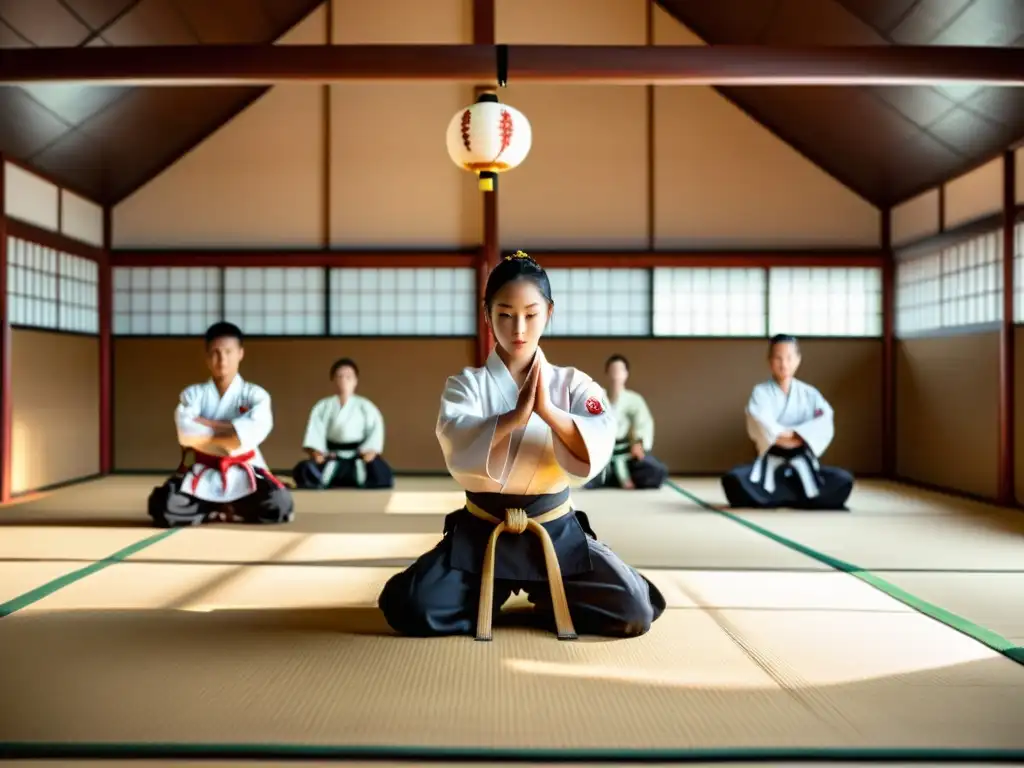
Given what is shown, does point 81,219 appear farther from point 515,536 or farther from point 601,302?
point 515,536

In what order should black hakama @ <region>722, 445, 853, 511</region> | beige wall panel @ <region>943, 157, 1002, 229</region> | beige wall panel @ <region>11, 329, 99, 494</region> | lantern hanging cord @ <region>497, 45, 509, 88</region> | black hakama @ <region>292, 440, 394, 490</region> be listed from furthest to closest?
black hakama @ <region>292, 440, 394, 490</region> → beige wall panel @ <region>11, 329, 99, 494</region> → beige wall panel @ <region>943, 157, 1002, 229</region> → black hakama @ <region>722, 445, 853, 511</region> → lantern hanging cord @ <region>497, 45, 509, 88</region>

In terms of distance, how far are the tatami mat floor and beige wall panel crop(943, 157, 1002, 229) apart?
116 inches

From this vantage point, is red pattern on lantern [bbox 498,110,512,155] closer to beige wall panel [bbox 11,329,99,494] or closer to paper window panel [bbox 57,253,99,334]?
beige wall panel [bbox 11,329,99,494]

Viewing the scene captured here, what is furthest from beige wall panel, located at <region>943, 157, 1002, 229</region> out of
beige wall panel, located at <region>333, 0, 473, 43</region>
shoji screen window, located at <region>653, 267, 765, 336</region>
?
beige wall panel, located at <region>333, 0, 473, 43</region>

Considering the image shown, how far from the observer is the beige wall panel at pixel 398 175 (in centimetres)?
871

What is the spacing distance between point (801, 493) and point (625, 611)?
372 centimetres

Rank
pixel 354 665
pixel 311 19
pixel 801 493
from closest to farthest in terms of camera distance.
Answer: pixel 354 665 < pixel 801 493 < pixel 311 19

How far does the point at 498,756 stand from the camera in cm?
192

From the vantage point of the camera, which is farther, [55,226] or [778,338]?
[55,226]

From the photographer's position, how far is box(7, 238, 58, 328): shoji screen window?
6.87 metres

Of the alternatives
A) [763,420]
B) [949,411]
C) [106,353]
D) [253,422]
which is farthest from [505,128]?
[106,353]

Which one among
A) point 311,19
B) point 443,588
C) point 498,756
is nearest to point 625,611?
point 443,588

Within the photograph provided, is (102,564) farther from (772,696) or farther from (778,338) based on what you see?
(778,338)

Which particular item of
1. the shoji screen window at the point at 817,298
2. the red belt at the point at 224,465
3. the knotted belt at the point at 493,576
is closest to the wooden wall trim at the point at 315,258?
the shoji screen window at the point at 817,298
